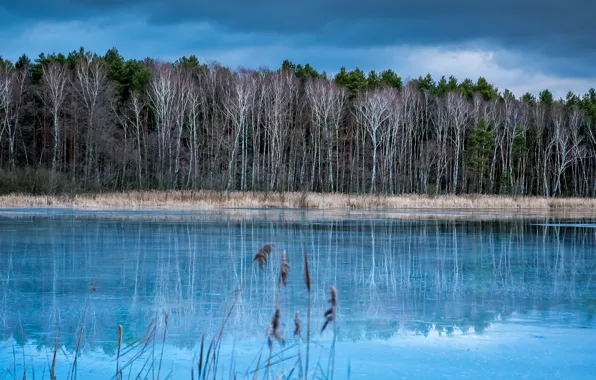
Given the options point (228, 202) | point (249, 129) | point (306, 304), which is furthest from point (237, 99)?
point (306, 304)

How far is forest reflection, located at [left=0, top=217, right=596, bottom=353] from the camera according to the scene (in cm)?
713

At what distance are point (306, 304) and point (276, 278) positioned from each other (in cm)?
218

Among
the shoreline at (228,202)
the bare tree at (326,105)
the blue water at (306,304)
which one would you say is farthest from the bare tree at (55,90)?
the blue water at (306,304)

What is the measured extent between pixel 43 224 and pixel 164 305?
41.6 ft

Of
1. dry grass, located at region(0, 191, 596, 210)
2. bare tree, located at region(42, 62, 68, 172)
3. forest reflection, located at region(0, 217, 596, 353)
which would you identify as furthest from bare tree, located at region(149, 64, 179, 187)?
forest reflection, located at region(0, 217, 596, 353)

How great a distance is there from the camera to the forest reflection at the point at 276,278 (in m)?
7.13

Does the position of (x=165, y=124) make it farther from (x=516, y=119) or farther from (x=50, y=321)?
(x=50, y=321)

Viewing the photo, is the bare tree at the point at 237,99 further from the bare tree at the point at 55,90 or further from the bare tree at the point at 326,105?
the bare tree at the point at 55,90

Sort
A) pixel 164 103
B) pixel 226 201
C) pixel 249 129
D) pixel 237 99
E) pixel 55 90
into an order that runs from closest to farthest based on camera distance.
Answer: pixel 226 201
pixel 55 90
pixel 164 103
pixel 237 99
pixel 249 129

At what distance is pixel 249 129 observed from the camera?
2122 inches

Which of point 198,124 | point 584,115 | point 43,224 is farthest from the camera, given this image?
point 584,115

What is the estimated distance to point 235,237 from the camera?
1619cm

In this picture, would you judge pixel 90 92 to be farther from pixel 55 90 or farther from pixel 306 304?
pixel 306 304

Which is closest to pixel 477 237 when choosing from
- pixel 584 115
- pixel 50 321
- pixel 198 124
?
pixel 50 321
